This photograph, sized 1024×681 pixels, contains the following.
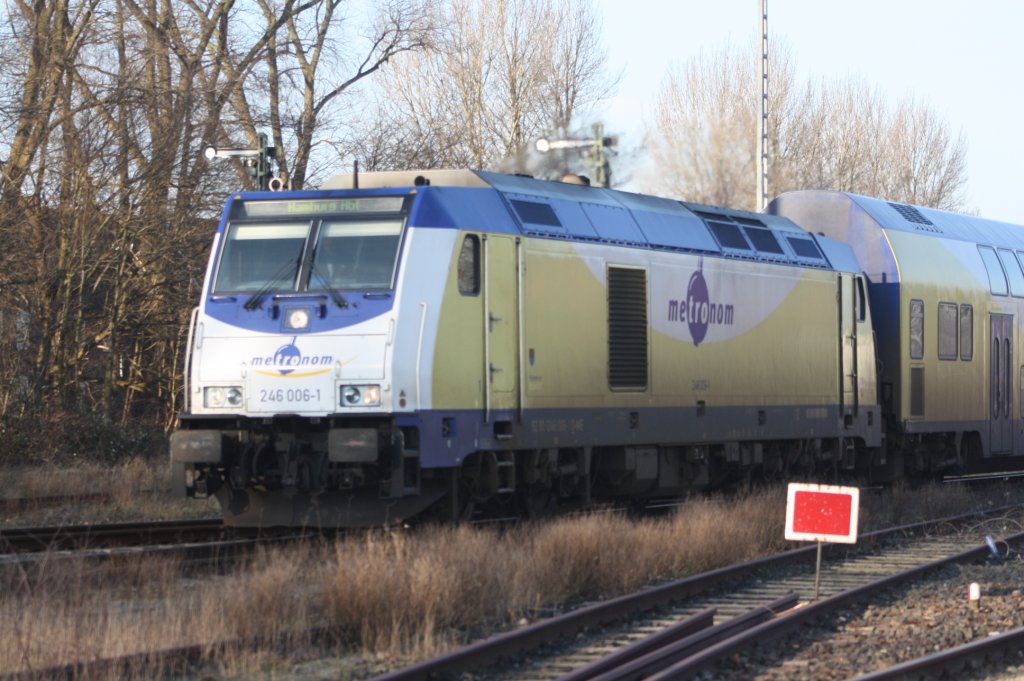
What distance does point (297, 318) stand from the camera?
12.7m

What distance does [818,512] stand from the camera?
1136 centimetres

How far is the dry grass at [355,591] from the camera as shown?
8.27 metres

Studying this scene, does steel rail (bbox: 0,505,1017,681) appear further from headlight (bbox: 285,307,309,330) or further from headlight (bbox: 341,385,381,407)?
headlight (bbox: 285,307,309,330)

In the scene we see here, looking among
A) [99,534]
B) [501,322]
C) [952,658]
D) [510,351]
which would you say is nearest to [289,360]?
[501,322]

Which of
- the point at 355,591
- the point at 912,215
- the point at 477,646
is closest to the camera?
the point at 477,646

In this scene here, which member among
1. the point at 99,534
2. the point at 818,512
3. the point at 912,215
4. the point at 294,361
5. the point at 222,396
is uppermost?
the point at 912,215

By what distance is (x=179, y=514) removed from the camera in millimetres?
16734

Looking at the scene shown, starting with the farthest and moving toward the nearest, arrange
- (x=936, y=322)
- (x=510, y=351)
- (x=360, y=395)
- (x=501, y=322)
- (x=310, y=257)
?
(x=936, y=322) < (x=510, y=351) < (x=501, y=322) < (x=310, y=257) < (x=360, y=395)

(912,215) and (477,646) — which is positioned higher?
(912,215)

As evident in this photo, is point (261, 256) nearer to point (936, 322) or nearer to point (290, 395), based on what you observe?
point (290, 395)

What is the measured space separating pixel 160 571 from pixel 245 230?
3.77 metres

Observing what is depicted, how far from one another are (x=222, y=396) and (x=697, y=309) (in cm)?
591

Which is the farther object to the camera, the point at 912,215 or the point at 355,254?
the point at 912,215

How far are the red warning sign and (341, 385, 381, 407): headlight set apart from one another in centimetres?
363
